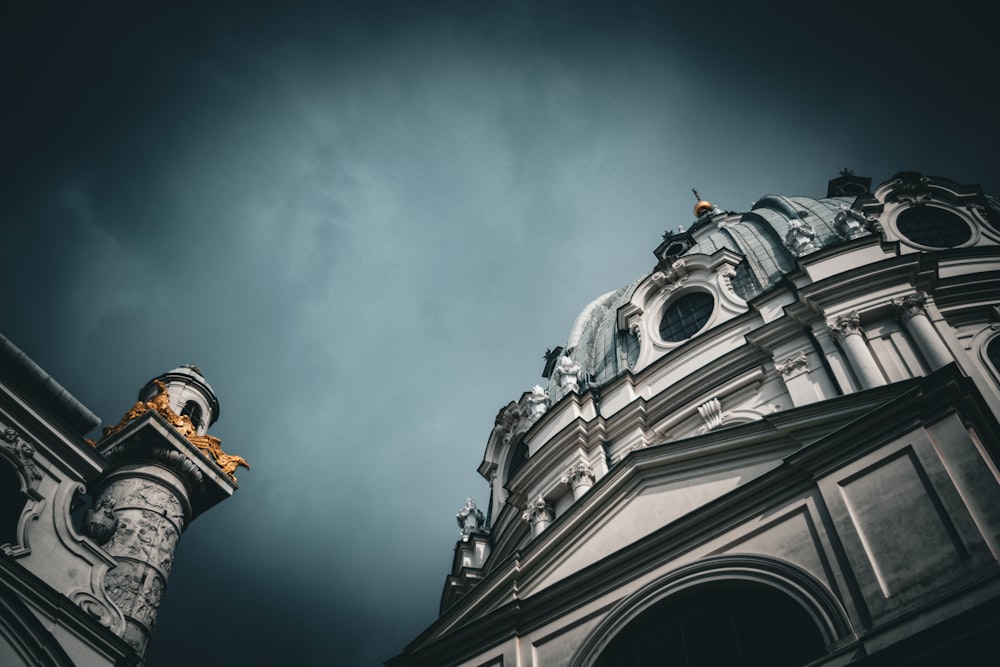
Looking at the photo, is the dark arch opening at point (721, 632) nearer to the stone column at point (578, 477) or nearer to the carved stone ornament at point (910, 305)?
the stone column at point (578, 477)

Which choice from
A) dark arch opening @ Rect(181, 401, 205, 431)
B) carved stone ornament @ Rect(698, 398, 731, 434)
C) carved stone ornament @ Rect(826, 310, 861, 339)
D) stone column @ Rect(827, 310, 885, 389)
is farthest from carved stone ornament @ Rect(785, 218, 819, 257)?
dark arch opening @ Rect(181, 401, 205, 431)

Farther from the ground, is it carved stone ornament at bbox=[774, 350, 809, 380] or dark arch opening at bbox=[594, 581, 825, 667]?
carved stone ornament at bbox=[774, 350, 809, 380]

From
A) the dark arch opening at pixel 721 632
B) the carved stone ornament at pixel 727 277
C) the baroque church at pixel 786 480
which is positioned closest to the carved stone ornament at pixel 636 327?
the baroque church at pixel 786 480

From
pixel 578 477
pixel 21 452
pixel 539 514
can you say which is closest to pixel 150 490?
pixel 21 452

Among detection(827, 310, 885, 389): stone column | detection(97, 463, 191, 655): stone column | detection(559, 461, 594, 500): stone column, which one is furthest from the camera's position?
detection(559, 461, 594, 500): stone column

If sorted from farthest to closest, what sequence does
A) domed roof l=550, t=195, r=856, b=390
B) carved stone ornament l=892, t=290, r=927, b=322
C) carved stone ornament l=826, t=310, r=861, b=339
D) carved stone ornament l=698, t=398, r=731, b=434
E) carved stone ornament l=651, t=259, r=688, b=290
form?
1. carved stone ornament l=651, t=259, r=688, b=290
2. domed roof l=550, t=195, r=856, b=390
3. carved stone ornament l=698, t=398, r=731, b=434
4. carved stone ornament l=826, t=310, r=861, b=339
5. carved stone ornament l=892, t=290, r=927, b=322

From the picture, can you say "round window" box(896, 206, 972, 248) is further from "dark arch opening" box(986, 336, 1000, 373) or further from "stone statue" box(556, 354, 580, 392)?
"stone statue" box(556, 354, 580, 392)

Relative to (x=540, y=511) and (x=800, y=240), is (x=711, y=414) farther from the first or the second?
(x=800, y=240)

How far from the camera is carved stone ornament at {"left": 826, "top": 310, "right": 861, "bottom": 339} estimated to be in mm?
20812

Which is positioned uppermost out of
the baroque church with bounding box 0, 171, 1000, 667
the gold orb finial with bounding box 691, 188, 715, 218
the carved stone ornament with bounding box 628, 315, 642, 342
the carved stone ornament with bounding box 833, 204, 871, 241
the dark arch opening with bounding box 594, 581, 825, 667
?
the gold orb finial with bounding box 691, 188, 715, 218

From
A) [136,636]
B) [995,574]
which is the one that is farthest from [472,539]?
[995,574]

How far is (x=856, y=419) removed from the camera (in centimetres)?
1084

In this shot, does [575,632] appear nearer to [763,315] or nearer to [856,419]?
[856,419]

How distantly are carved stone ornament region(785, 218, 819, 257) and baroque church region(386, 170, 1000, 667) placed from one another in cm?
7
